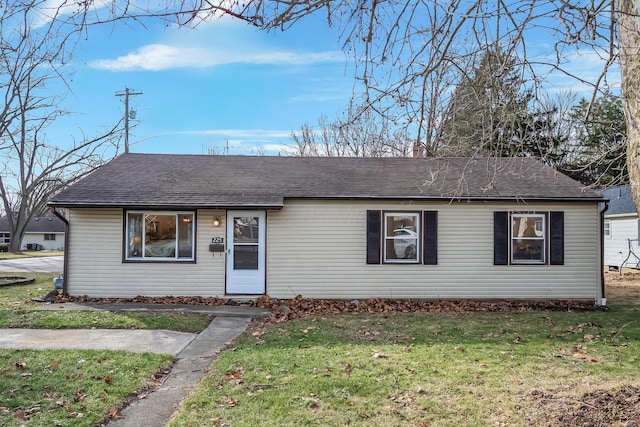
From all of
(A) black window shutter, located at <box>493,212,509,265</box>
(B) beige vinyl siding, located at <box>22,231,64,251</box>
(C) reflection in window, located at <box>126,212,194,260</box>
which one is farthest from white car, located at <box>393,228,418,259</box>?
(B) beige vinyl siding, located at <box>22,231,64,251</box>

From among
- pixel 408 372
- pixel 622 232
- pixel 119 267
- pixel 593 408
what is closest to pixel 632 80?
pixel 593 408

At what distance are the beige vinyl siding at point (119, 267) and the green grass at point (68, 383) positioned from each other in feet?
15.2

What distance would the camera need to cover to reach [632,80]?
3426 millimetres

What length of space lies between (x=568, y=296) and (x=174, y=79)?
1026 cm

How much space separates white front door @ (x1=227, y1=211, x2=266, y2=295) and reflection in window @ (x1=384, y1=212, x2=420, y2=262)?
120 inches

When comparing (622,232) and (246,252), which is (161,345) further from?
(622,232)

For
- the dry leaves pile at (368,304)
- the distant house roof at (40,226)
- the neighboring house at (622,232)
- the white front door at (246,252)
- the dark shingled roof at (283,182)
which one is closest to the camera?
the dry leaves pile at (368,304)

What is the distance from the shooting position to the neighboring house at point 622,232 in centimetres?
1900

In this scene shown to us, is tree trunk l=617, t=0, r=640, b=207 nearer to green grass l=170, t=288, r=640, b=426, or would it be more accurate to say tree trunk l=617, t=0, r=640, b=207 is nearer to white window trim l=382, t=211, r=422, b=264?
green grass l=170, t=288, r=640, b=426

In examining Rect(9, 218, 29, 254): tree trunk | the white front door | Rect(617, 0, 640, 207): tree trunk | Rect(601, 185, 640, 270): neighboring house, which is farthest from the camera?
Rect(9, 218, 29, 254): tree trunk

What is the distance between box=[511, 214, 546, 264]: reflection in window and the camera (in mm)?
11133

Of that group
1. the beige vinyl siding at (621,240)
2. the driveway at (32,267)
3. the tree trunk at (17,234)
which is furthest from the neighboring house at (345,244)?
the tree trunk at (17,234)

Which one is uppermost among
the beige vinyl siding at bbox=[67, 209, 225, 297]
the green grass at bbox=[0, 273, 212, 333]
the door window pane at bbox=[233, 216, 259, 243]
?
the door window pane at bbox=[233, 216, 259, 243]

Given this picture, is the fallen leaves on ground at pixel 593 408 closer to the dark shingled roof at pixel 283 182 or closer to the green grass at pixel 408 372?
the green grass at pixel 408 372
